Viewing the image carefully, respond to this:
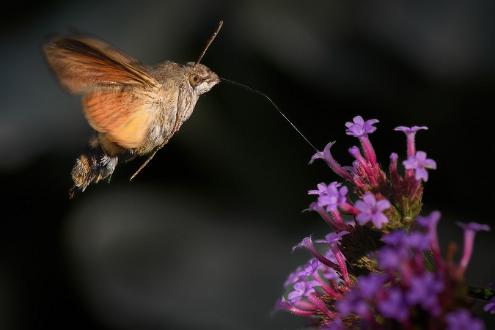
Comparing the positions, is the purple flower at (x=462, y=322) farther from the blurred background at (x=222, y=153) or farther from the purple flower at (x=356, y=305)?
the blurred background at (x=222, y=153)

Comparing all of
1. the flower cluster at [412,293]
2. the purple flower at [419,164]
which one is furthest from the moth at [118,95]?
the flower cluster at [412,293]

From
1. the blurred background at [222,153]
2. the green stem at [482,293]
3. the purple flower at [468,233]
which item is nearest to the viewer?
the purple flower at [468,233]

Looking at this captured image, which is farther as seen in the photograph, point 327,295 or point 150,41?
point 150,41

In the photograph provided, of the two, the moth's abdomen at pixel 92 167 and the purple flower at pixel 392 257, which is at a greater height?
the moth's abdomen at pixel 92 167

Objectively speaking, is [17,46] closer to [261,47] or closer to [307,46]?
[261,47]

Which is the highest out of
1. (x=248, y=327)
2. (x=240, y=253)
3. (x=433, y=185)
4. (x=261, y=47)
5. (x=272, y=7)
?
(x=272, y=7)

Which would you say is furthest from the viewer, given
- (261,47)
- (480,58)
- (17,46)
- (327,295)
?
(17,46)

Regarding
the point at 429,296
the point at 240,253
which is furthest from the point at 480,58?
the point at 429,296
